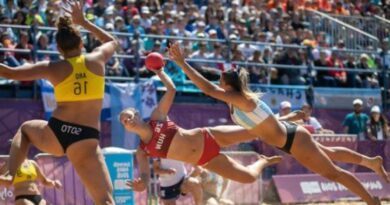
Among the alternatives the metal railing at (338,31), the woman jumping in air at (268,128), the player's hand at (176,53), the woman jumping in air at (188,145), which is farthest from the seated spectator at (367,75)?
the player's hand at (176,53)

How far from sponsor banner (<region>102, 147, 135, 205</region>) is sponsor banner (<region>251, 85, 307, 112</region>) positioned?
654 centimetres

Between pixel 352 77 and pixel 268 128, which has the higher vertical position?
pixel 268 128

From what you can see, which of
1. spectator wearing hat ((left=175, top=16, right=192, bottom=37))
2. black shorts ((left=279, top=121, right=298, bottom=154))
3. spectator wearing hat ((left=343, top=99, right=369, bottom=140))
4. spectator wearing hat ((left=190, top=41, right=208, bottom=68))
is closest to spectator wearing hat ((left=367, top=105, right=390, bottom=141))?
spectator wearing hat ((left=343, top=99, right=369, bottom=140))

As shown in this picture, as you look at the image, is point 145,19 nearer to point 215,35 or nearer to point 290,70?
point 215,35

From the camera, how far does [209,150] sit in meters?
10.5

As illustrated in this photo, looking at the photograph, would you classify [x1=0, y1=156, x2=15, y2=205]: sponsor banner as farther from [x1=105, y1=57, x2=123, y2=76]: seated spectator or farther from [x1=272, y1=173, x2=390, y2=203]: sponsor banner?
[x1=272, y1=173, x2=390, y2=203]: sponsor banner

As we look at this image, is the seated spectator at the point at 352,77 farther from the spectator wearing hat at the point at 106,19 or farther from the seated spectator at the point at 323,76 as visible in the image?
the spectator wearing hat at the point at 106,19

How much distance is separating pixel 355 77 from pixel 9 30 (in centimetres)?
858

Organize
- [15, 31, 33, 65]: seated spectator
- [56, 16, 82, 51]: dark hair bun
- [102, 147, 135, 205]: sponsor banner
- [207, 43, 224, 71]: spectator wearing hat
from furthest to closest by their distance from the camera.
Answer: [207, 43, 224, 71]: spectator wearing hat
[15, 31, 33, 65]: seated spectator
[102, 147, 135, 205]: sponsor banner
[56, 16, 82, 51]: dark hair bun

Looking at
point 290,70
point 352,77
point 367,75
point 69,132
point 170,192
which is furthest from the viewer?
point 367,75

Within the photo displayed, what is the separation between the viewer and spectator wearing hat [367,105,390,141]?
19422 millimetres

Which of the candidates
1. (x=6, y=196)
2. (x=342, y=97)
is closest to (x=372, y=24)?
(x=342, y=97)

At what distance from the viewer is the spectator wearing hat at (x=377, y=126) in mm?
19422

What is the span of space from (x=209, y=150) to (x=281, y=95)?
30.0 feet
